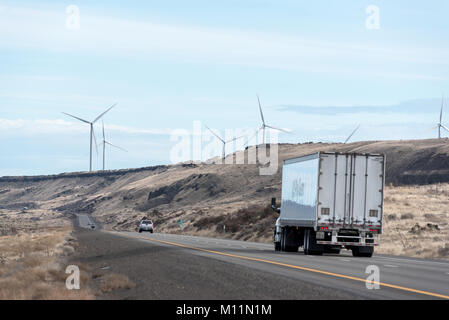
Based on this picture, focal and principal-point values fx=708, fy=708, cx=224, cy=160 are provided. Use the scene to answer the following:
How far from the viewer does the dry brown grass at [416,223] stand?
117 feet

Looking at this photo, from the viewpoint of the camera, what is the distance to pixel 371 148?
451 feet

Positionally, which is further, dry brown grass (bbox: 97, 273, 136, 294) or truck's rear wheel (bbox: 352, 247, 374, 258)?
Answer: truck's rear wheel (bbox: 352, 247, 374, 258)

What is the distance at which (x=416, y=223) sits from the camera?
47.1 metres

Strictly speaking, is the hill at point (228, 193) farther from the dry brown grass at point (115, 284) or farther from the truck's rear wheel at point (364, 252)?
the dry brown grass at point (115, 284)

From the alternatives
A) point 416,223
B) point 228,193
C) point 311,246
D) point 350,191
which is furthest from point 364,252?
point 228,193

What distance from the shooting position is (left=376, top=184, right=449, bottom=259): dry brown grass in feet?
117

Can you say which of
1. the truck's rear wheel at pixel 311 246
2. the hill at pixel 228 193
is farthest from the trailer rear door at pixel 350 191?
the hill at pixel 228 193

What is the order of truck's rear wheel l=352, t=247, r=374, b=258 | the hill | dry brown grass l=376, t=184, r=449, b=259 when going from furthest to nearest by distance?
the hill
dry brown grass l=376, t=184, r=449, b=259
truck's rear wheel l=352, t=247, r=374, b=258

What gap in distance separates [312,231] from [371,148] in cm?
11216

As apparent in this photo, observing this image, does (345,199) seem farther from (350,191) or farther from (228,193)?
(228,193)
